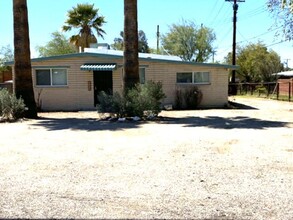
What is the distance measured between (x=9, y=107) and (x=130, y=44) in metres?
5.29

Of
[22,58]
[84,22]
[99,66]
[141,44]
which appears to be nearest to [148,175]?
[22,58]

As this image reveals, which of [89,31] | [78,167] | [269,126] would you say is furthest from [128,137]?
[89,31]

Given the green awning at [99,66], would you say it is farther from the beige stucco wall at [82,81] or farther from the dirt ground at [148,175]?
the dirt ground at [148,175]

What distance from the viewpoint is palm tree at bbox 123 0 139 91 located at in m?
14.7

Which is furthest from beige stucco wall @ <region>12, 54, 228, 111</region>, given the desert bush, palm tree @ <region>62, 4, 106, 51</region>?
palm tree @ <region>62, 4, 106, 51</region>

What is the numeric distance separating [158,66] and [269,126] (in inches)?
364

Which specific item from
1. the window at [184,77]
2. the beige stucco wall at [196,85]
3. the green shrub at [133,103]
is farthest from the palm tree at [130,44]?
the window at [184,77]

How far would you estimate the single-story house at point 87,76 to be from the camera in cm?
1927

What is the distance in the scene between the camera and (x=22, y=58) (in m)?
14.9

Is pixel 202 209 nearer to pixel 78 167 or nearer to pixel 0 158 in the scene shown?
pixel 78 167

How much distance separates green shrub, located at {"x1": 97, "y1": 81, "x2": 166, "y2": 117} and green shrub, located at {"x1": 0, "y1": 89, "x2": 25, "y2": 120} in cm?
318

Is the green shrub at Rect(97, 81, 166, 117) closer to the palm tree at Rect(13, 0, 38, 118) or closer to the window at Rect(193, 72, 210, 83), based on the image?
the palm tree at Rect(13, 0, 38, 118)

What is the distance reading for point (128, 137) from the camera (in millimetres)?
9391

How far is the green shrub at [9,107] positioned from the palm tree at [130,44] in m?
4.26
